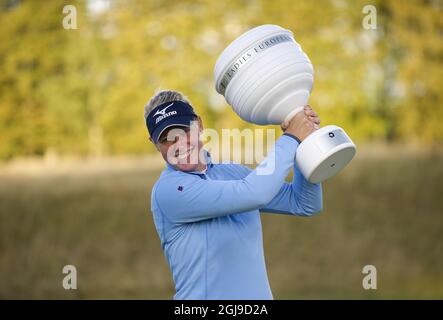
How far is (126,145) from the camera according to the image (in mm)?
14539

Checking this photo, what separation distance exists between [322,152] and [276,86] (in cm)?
32

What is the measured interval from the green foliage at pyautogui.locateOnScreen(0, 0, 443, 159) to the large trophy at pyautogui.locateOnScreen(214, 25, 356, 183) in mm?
10993

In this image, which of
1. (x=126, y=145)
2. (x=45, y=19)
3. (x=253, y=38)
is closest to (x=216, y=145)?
(x=126, y=145)

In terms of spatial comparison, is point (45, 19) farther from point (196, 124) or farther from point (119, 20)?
point (196, 124)

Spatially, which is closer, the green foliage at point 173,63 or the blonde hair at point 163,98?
the blonde hair at point 163,98

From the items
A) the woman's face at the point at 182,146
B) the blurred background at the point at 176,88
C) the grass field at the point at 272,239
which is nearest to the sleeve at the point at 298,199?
the woman's face at the point at 182,146

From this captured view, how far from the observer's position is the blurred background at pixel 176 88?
1212 cm

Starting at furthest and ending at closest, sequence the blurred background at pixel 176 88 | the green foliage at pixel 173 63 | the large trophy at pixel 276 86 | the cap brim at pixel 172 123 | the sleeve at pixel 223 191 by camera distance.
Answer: the green foliage at pixel 173 63 < the blurred background at pixel 176 88 < the large trophy at pixel 276 86 < the cap brim at pixel 172 123 < the sleeve at pixel 223 191

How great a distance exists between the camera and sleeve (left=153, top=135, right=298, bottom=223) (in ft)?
7.96

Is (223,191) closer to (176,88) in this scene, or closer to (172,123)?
(172,123)

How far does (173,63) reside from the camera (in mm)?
14195

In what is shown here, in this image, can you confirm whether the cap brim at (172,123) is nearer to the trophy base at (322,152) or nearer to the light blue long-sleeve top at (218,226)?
the light blue long-sleeve top at (218,226)

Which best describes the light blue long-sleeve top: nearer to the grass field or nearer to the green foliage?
the grass field

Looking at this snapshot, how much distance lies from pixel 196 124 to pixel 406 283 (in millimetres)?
9437
